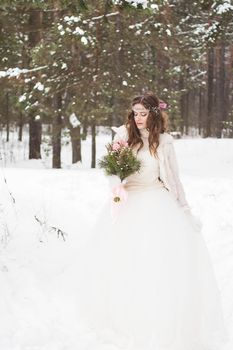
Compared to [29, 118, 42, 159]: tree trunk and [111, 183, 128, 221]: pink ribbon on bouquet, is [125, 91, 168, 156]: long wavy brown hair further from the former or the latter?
[29, 118, 42, 159]: tree trunk

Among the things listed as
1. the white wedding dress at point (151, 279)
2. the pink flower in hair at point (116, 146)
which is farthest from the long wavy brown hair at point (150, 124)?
the pink flower in hair at point (116, 146)

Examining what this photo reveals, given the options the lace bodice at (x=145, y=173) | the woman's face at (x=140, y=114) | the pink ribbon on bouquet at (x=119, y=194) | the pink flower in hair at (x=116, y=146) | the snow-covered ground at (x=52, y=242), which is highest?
the woman's face at (x=140, y=114)

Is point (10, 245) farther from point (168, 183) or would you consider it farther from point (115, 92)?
point (115, 92)

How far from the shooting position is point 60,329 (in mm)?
4895

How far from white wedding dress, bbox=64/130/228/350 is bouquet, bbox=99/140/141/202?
215 millimetres

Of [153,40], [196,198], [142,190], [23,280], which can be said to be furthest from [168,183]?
[153,40]

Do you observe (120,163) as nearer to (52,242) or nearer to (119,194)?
(119,194)

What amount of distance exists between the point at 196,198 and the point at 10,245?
374cm

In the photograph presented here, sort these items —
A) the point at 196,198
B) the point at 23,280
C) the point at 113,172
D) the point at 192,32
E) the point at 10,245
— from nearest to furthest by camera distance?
the point at 113,172 < the point at 23,280 < the point at 10,245 < the point at 196,198 < the point at 192,32

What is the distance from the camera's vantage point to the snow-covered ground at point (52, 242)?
4795 mm

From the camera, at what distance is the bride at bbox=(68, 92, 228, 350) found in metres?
4.43

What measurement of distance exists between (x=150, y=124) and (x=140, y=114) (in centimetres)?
15

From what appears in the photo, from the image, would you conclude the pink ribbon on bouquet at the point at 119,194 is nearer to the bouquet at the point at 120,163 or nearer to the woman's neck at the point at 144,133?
the bouquet at the point at 120,163

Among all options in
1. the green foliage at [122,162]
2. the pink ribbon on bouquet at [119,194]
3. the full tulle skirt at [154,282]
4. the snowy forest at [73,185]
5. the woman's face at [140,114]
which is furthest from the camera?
the snowy forest at [73,185]
